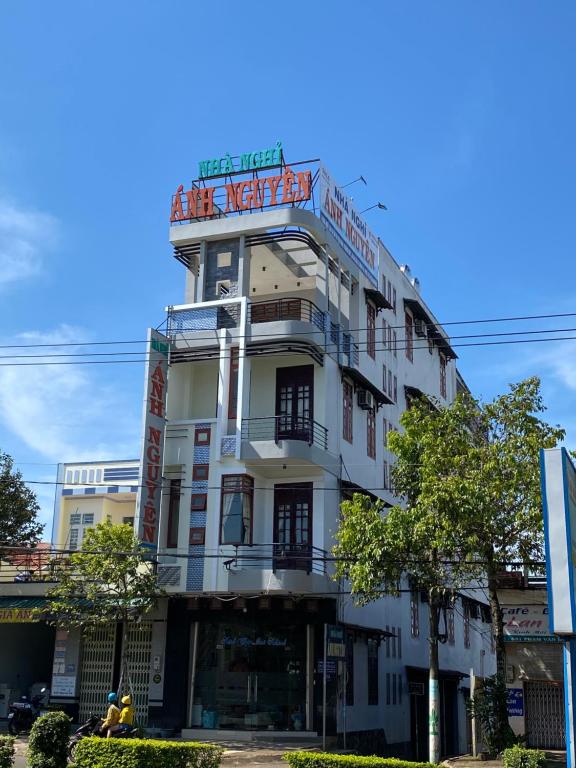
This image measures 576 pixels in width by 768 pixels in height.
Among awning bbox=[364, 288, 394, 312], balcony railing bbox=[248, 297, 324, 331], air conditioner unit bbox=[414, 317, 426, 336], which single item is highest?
air conditioner unit bbox=[414, 317, 426, 336]

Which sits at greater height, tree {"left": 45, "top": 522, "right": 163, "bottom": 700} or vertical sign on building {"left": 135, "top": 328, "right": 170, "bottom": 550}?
vertical sign on building {"left": 135, "top": 328, "right": 170, "bottom": 550}

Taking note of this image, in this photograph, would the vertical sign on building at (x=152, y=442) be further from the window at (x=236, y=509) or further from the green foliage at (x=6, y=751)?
the green foliage at (x=6, y=751)

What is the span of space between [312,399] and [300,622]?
7.55 m

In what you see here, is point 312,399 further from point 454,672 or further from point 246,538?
point 454,672

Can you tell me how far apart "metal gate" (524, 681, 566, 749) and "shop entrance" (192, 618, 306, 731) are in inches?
286

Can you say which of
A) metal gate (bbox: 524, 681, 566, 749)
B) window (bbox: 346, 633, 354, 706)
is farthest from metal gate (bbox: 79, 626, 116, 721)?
metal gate (bbox: 524, 681, 566, 749)

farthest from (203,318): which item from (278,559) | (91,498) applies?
(91,498)

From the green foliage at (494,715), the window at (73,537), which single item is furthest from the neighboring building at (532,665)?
the window at (73,537)

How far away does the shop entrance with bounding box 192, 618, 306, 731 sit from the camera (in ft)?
98.4

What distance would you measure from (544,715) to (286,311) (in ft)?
52.4

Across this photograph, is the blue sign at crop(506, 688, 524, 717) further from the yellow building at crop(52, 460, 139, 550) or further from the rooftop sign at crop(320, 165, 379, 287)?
the yellow building at crop(52, 460, 139, 550)

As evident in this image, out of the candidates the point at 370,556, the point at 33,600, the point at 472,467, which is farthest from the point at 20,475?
the point at 472,467

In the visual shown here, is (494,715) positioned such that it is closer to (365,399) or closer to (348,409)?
(348,409)

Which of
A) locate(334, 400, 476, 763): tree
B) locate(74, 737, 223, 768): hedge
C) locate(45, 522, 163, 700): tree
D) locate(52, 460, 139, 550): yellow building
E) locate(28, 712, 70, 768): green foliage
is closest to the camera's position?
locate(74, 737, 223, 768): hedge
